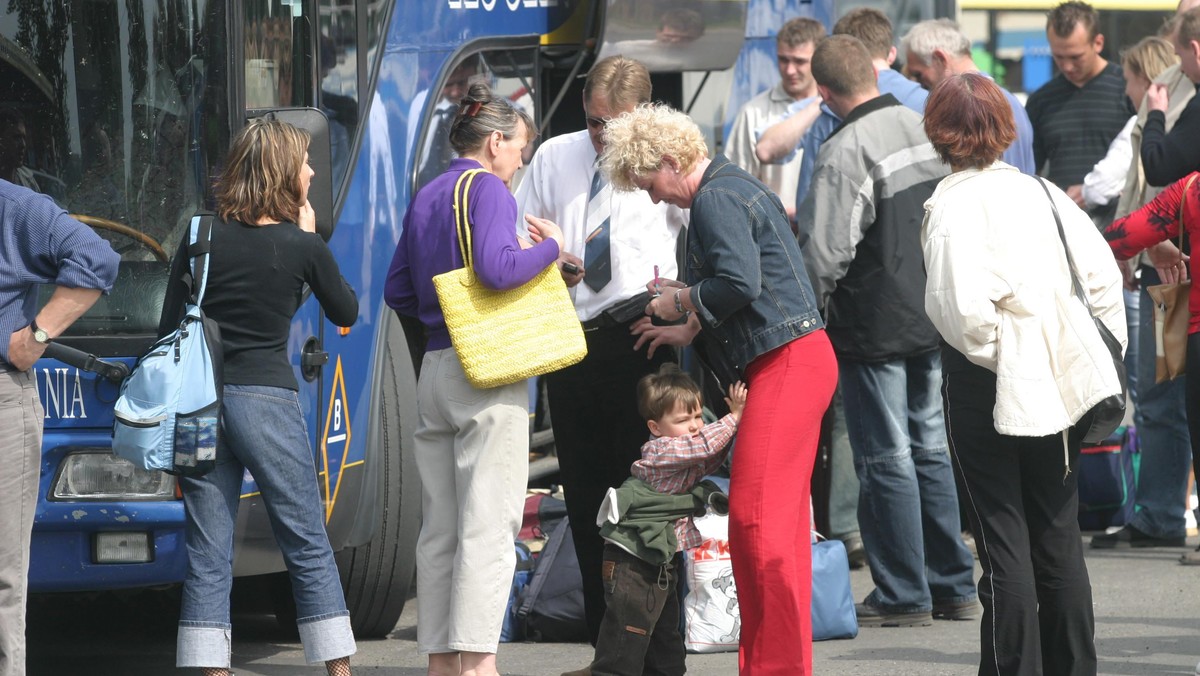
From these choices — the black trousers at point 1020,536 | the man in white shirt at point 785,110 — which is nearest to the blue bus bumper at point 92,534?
the black trousers at point 1020,536

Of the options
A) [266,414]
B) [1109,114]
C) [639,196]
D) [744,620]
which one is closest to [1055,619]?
[744,620]

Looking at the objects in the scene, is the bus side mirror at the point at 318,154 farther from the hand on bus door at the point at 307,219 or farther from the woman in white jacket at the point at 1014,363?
the woman in white jacket at the point at 1014,363

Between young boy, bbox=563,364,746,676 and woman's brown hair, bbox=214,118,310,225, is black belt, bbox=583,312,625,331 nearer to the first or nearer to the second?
young boy, bbox=563,364,746,676

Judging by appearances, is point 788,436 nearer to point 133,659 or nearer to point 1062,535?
point 1062,535

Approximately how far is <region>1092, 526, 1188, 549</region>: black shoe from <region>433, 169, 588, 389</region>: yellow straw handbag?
3.47m

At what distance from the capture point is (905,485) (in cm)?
577

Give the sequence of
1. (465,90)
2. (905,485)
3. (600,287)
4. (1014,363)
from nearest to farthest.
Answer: (1014,363) → (600,287) → (905,485) → (465,90)

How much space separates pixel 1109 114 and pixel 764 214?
397 centimetres

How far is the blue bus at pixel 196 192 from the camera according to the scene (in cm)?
472

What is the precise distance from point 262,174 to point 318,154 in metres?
0.27

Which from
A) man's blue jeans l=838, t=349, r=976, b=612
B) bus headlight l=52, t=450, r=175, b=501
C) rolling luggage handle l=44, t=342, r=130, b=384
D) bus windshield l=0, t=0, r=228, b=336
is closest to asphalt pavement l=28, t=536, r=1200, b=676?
man's blue jeans l=838, t=349, r=976, b=612

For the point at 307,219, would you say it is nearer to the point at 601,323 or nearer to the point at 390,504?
the point at 601,323

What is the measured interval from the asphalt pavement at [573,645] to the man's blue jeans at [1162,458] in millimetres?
497

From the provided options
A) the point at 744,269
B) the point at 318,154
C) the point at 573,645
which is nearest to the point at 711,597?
the point at 573,645
